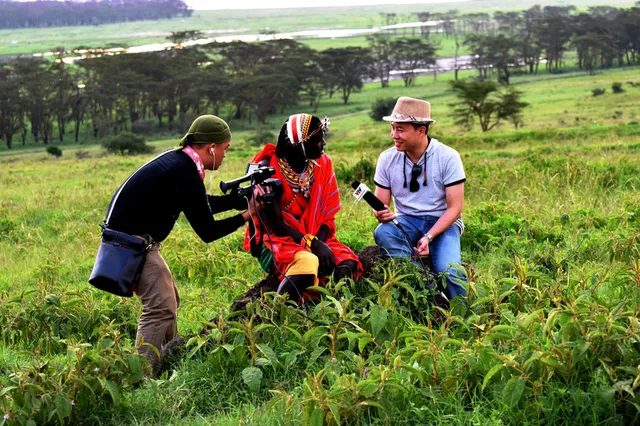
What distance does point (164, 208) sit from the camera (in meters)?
4.17

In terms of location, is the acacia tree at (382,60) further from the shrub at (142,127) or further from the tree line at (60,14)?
the tree line at (60,14)

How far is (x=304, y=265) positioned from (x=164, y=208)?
33.4 inches

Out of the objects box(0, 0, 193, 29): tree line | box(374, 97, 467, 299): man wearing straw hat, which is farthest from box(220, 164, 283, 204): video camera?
box(0, 0, 193, 29): tree line

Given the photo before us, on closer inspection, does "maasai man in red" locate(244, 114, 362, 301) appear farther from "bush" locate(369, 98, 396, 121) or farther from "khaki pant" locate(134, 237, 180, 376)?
"bush" locate(369, 98, 396, 121)

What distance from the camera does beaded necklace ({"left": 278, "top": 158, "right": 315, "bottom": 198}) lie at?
4688mm

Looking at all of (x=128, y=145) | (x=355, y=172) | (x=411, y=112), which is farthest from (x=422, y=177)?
(x=128, y=145)

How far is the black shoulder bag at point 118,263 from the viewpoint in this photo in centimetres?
404

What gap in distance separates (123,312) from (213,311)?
22.0 inches

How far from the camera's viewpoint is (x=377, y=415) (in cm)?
326

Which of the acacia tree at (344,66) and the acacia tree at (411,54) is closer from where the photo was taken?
the acacia tree at (344,66)

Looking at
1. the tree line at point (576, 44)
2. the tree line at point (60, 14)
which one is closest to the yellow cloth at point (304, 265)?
the tree line at point (576, 44)

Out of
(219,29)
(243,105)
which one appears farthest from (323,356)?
(219,29)

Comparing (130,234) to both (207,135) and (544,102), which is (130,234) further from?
(544,102)

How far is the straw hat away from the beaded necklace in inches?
24.8
